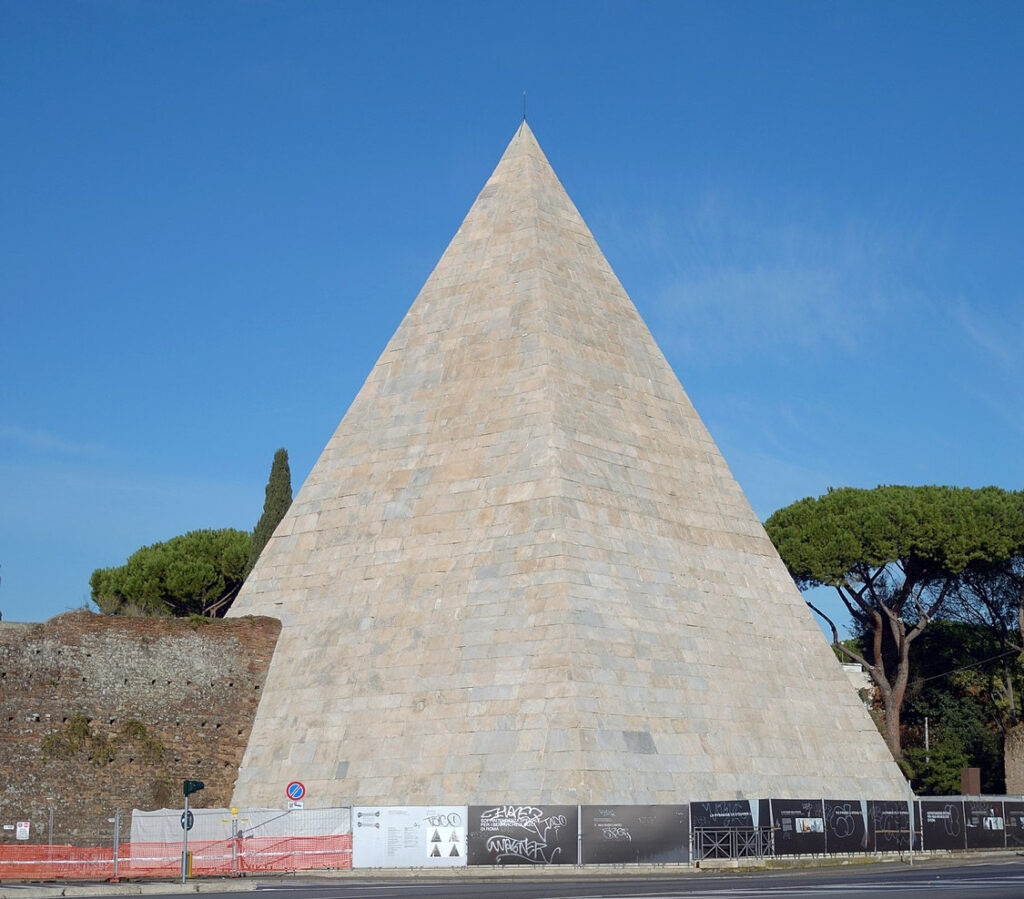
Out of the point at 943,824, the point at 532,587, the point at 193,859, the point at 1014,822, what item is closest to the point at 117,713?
the point at 193,859

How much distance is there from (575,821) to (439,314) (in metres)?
11.6

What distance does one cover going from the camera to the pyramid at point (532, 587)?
66.4 ft

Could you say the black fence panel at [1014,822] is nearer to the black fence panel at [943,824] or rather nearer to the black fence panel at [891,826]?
the black fence panel at [943,824]

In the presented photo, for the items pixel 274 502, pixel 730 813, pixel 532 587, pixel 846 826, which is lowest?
pixel 846 826

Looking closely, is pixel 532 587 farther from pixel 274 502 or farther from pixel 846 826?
pixel 274 502

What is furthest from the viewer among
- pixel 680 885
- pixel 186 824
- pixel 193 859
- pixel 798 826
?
pixel 798 826

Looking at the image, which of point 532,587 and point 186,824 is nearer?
point 186,824

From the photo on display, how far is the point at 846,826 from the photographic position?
21.3m

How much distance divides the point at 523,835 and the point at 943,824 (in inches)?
354

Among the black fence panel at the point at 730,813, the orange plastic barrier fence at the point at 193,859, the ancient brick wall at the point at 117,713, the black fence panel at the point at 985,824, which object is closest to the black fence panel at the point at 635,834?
the black fence panel at the point at 730,813

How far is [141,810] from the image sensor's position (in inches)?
878

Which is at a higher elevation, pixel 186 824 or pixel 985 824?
pixel 186 824

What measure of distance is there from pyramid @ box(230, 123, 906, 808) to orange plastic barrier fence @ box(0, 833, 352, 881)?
1287 millimetres

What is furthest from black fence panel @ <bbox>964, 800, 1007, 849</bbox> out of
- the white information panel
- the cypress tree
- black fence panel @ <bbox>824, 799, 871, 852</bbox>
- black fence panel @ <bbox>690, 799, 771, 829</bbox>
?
the cypress tree
